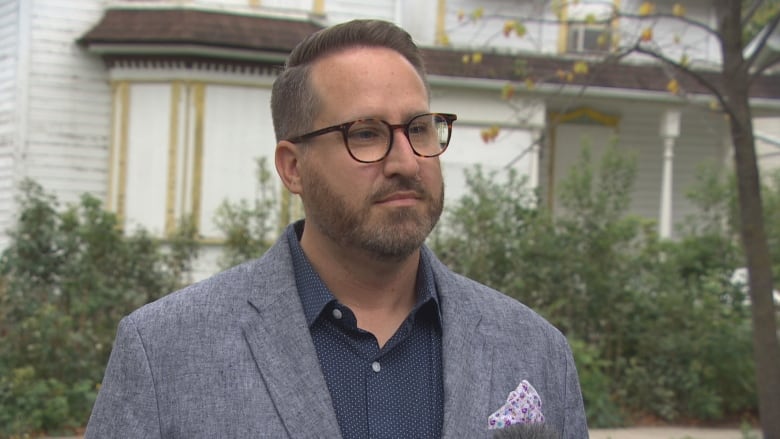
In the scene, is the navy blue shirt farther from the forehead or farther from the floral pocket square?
the forehead

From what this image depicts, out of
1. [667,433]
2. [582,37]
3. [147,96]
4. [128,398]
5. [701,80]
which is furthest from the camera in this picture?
[582,37]

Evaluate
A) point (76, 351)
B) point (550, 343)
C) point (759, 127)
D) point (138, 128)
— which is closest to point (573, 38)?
point (759, 127)

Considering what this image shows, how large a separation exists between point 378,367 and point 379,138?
0.55 metres

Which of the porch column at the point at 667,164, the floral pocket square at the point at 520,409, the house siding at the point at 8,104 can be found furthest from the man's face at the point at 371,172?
the porch column at the point at 667,164

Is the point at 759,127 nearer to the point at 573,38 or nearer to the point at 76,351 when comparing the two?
the point at 573,38

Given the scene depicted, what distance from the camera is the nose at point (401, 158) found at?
221 centimetres

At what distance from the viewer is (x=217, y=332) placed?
2.15 metres

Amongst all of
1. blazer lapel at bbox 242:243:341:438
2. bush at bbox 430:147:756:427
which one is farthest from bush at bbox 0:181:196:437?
blazer lapel at bbox 242:243:341:438

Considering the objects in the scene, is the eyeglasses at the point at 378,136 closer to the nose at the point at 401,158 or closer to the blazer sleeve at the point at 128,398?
the nose at the point at 401,158

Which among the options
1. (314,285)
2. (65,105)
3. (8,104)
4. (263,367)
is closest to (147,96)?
(65,105)

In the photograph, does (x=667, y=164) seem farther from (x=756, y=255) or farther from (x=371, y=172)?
(x=371, y=172)

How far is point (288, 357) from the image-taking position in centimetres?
214

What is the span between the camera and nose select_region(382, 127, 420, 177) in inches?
87.0

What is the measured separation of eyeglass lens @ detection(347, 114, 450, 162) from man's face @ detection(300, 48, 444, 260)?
2cm
